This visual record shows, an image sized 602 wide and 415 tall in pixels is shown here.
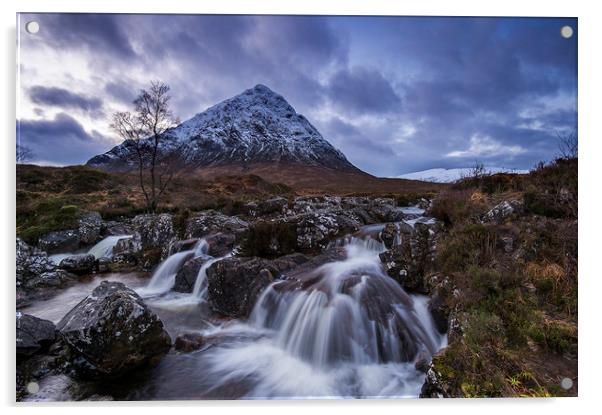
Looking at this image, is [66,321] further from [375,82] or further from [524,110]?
[524,110]

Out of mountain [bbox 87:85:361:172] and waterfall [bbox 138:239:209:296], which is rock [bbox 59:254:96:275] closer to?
waterfall [bbox 138:239:209:296]

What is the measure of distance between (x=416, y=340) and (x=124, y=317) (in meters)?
2.98

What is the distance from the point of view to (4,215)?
3.17 meters

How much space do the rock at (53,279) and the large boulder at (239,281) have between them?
2.02 metres

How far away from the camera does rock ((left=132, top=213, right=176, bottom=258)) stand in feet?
15.7

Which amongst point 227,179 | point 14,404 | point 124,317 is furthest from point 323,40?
point 14,404

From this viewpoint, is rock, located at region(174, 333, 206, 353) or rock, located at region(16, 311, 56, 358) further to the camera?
rock, located at region(174, 333, 206, 353)

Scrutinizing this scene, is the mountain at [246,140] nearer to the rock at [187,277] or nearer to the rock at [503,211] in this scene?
the rock at [187,277]

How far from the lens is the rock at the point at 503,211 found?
12.2ft

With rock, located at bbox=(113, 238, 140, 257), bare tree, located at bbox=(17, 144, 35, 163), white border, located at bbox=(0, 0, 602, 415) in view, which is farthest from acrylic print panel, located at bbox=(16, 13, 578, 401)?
rock, located at bbox=(113, 238, 140, 257)

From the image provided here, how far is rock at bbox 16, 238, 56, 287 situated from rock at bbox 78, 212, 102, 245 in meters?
0.91

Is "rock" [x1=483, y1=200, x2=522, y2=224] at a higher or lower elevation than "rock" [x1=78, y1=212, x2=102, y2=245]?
higher

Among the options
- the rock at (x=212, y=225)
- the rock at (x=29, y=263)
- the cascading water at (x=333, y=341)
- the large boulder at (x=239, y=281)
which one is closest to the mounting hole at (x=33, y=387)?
the rock at (x=29, y=263)

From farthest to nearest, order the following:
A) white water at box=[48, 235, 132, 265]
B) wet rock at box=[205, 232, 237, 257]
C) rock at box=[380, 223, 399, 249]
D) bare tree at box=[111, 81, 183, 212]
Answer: wet rock at box=[205, 232, 237, 257], white water at box=[48, 235, 132, 265], rock at box=[380, 223, 399, 249], bare tree at box=[111, 81, 183, 212]
